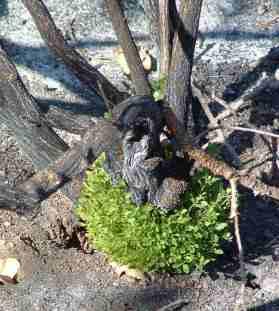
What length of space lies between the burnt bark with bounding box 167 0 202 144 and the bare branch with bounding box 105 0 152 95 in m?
0.14

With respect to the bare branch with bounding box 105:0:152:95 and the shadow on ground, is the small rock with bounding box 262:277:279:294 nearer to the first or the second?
the bare branch with bounding box 105:0:152:95

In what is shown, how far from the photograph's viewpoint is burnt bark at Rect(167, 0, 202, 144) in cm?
296

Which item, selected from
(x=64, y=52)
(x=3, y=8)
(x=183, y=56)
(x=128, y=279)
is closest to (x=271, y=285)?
(x=128, y=279)

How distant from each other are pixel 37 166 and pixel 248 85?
47.5 inches

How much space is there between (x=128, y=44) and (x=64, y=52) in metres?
0.25

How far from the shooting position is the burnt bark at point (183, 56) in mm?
2963

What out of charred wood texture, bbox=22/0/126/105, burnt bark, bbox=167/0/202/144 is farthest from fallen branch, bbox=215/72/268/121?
charred wood texture, bbox=22/0/126/105

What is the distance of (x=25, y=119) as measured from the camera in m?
3.04

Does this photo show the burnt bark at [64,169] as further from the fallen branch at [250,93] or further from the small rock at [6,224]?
the fallen branch at [250,93]

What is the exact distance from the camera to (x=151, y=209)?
2.75 meters

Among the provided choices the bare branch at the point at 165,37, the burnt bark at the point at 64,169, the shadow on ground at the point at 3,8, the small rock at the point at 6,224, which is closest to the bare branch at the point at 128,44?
the bare branch at the point at 165,37

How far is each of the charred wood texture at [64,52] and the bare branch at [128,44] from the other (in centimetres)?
12

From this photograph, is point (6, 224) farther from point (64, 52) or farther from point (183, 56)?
point (183, 56)

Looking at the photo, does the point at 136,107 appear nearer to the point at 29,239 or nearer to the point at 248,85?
the point at 29,239
